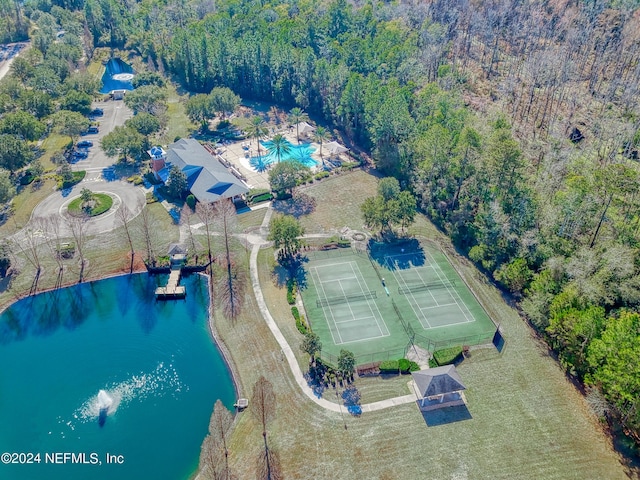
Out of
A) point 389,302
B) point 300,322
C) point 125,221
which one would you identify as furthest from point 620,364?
point 125,221

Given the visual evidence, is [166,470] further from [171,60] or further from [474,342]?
[171,60]

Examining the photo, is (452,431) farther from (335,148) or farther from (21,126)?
(21,126)

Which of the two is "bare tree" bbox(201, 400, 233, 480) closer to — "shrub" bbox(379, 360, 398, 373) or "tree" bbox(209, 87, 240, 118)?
"shrub" bbox(379, 360, 398, 373)

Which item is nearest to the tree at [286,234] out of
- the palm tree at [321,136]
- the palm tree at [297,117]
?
the palm tree at [321,136]

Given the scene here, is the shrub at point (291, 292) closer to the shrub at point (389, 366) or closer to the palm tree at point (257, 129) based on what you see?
the shrub at point (389, 366)

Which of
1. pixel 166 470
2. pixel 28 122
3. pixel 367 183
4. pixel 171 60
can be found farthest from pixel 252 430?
pixel 171 60

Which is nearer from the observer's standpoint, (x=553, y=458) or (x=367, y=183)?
(x=553, y=458)

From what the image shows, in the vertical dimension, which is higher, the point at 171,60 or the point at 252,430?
the point at 171,60
